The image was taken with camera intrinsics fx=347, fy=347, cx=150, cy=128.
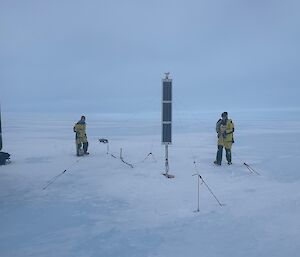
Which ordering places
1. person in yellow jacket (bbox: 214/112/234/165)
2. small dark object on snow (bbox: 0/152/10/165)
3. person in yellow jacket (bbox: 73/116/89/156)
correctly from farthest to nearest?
person in yellow jacket (bbox: 73/116/89/156), small dark object on snow (bbox: 0/152/10/165), person in yellow jacket (bbox: 214/112/234/165)

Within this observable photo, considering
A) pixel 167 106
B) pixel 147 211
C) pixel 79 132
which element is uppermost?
pixel 167 106

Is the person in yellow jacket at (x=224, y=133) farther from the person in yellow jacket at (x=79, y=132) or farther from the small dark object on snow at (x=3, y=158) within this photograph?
the small dark object on snow at (x=3, y=158)

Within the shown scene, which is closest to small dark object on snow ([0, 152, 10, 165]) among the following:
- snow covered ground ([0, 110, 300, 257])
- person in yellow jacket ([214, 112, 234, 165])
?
snow covered ground ([0, 110, 300, 257])

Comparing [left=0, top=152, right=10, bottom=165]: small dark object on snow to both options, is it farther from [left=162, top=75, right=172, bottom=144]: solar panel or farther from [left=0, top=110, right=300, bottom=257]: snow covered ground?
[left=162, top=75, right=172, bottom=144]: solar panel

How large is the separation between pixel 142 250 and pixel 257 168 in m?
8.05

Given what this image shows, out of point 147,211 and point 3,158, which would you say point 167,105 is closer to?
point 147,211

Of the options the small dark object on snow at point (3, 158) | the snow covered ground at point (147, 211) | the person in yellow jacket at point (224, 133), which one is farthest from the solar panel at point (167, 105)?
the small dark object on snow at point (3, 158)

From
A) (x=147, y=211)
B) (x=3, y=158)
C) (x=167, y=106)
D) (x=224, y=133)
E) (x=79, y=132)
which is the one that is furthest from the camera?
(x=79, y=132)

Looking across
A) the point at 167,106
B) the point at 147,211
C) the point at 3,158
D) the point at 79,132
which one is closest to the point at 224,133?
the point at 167,106

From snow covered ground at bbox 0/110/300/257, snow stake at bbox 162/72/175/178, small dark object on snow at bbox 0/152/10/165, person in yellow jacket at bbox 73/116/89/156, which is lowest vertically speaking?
snow covered ground at bbox 0/110/300/257

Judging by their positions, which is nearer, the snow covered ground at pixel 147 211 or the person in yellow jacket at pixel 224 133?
the snow covered ground at pixel 147 211

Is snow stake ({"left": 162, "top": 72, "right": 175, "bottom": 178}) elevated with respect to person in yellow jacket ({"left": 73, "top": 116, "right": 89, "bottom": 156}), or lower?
elevated


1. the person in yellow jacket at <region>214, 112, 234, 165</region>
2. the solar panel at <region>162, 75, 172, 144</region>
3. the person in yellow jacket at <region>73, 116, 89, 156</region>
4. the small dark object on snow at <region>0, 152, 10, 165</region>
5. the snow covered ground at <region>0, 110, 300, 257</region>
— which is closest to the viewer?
the snow covered ground at <region>0, 110, 300, 257</region>

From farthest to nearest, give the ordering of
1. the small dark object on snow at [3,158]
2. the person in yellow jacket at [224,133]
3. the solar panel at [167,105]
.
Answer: the small dark object on snow at [3,158] < the person in yellow jacket at [224,133] < the solar panel at [167,105]
